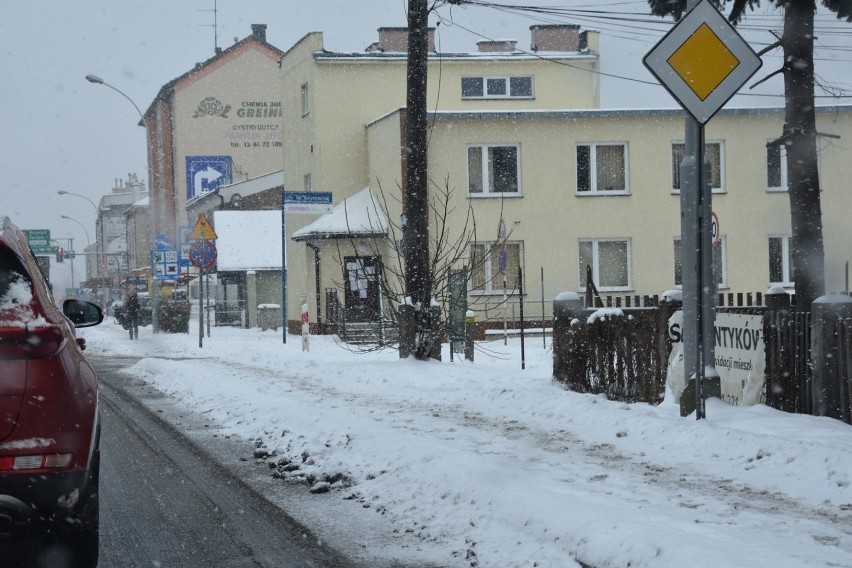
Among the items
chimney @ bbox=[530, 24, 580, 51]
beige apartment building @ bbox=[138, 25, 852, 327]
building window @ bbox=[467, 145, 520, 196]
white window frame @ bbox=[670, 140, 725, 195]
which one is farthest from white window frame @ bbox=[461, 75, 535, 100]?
white window frame @ bbox=[670, 140, 725, 195]

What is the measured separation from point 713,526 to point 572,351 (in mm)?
7570

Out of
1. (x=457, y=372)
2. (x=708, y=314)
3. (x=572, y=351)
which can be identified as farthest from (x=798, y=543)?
(x=457, y=372)

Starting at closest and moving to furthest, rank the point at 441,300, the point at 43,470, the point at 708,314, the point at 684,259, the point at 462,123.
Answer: the point at 43,470, the point at 708,314, the point at 684,259, the point at 441,300, the point at 462,123

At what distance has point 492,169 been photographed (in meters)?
31.5

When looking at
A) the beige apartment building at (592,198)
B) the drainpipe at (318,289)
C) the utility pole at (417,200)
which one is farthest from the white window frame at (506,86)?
the utility pole at (417,200)

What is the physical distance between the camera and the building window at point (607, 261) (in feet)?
105

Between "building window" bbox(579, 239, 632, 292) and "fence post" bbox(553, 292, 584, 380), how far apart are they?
18448 millimetres

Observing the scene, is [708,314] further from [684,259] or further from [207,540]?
[207,540]

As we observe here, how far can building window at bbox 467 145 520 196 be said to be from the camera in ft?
103

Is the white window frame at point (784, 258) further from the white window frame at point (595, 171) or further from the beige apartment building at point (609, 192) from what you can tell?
the white window frame at point (595, 171)

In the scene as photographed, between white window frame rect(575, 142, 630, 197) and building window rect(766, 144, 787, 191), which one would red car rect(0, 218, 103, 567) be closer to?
white window frame rect(575, 142, 630, 197)

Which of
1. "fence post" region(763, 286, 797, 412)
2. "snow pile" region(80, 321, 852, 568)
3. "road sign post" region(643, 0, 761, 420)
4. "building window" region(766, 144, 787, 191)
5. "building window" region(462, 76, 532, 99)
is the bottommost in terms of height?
"snow pile" region(80, 321, 852, 568)

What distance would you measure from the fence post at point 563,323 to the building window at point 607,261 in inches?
726

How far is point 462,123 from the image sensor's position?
31109mm
